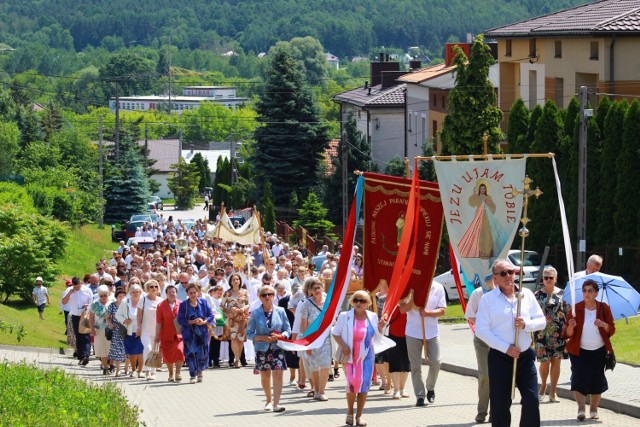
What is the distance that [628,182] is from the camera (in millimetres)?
35719

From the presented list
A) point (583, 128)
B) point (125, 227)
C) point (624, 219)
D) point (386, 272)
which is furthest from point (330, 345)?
point (125, 227)

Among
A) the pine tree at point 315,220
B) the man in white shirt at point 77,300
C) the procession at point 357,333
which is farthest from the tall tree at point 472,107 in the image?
the pine tree at point 315,220

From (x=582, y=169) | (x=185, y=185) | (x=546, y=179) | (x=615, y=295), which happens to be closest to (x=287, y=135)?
(x=546, y=179)

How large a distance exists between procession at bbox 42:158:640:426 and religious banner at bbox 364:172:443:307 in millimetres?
66

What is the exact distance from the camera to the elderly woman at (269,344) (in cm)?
1652

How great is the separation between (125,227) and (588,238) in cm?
3664

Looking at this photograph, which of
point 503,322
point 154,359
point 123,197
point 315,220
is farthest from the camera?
point 123,197

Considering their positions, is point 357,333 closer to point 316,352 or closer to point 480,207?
point 316,352

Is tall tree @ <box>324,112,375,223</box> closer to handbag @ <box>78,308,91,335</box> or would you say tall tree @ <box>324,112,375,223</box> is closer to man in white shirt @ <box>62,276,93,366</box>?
man in white shirt @ <box>62,276,93,366</box>

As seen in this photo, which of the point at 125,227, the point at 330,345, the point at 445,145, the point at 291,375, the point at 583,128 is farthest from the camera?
the point at 125,227

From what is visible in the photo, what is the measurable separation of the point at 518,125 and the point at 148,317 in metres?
21.9

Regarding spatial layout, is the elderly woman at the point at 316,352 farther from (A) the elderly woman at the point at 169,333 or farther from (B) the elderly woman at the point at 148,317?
(B) the elderly woman at the point at 148,317

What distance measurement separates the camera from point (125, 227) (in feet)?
229

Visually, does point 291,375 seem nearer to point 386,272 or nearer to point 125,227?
point 386,272
